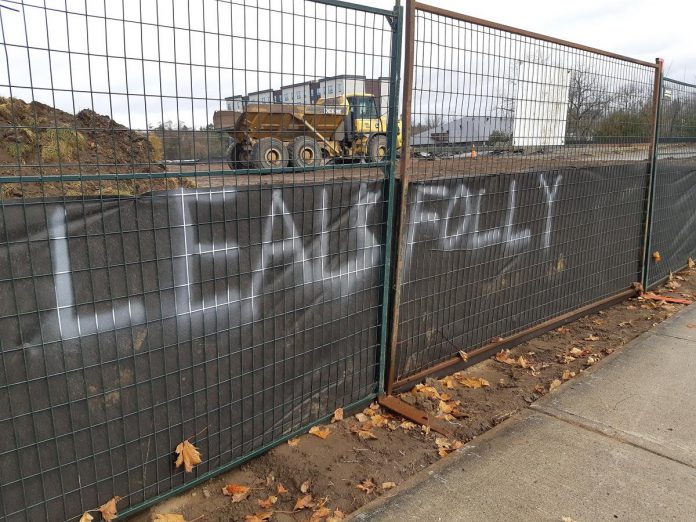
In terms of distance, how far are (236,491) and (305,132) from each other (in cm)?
205

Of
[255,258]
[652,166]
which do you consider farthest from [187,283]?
[652,166]

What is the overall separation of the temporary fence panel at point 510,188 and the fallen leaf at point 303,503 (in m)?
1.32

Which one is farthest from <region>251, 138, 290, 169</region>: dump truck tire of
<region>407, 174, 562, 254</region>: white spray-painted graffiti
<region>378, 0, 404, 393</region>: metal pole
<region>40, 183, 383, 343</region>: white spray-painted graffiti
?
<region>407, 174, 562, 254</region>: white spray-painted graffiti

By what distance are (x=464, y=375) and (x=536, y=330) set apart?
1194mm

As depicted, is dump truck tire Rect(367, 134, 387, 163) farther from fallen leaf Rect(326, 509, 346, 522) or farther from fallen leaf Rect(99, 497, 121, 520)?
fallen leaf Rect(99, 497, 121, 520)

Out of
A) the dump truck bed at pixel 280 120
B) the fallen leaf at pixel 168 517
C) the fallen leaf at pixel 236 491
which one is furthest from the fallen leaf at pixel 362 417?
the dump truck bed at pixel 280 120

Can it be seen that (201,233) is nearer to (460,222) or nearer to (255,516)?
(255,516)

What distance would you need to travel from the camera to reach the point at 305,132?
10.6 feet

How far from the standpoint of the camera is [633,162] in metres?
6.12

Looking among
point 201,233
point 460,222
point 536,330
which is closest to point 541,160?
point 460,222

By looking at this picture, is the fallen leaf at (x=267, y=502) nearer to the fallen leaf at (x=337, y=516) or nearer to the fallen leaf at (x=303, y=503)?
the fallen leaf at (x=303, y=503)

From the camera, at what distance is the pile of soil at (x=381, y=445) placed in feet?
9.48

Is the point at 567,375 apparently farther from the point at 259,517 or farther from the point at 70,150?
the point at 70,150

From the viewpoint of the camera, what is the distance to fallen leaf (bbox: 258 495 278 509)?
9.43 ft
